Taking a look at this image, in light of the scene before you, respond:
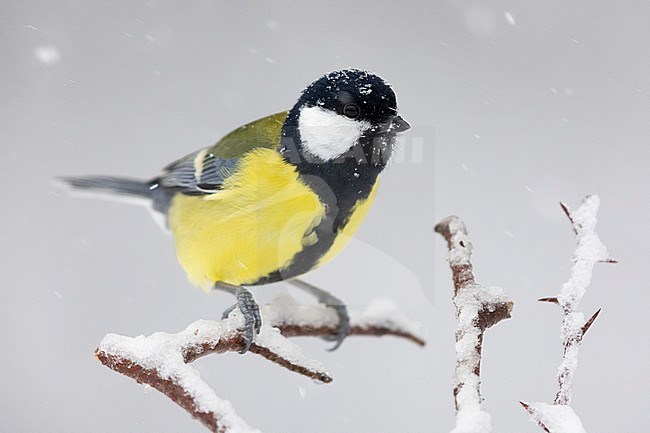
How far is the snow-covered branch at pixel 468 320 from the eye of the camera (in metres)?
1.00

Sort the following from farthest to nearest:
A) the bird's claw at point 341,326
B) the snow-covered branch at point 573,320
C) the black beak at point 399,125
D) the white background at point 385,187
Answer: the white background at point 385,187
the bird's claw at point 341,326
the black beak at point 399,125
the snow-covered branch at point 573,320

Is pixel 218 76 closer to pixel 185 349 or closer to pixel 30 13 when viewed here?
pixel 30 13

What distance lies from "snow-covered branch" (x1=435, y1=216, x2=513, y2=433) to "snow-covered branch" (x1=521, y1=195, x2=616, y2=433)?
0.08 metres

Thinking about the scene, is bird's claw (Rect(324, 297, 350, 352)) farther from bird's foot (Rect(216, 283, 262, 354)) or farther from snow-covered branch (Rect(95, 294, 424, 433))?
bird's foot (Rect(216, 283, 262, 354))

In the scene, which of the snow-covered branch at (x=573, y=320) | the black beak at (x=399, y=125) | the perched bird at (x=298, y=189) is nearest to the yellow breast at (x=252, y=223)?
the perched bird at (x=298, y=189)

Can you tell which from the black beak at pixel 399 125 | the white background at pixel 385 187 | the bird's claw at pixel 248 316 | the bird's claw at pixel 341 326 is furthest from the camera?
the white background at pixel 385 187

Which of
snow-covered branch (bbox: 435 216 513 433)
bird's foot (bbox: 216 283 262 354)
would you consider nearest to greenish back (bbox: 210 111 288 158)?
bird's foot (bbox: 216 283 262 354)

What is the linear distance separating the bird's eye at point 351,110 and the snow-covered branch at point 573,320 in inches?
25.5

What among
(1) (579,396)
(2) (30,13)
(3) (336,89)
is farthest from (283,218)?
(2) (30,13)

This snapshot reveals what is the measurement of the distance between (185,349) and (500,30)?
2793 millimetres

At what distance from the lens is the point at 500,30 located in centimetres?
355

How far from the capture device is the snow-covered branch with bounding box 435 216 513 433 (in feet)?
3.29

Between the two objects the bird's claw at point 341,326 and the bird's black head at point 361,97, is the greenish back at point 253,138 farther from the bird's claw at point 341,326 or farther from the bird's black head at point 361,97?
the bird's claw at point 341,326

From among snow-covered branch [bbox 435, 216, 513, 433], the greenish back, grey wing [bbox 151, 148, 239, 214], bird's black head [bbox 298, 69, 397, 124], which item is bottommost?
grey wing [bbox 151, 148, 239, 214]
